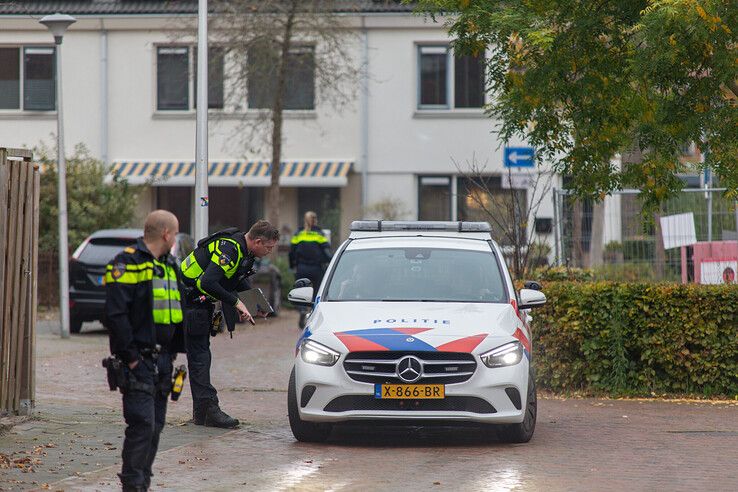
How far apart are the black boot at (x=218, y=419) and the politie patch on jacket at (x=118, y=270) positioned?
4053 millimetres

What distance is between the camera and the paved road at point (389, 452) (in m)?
9.05

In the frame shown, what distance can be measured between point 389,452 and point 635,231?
8471mm

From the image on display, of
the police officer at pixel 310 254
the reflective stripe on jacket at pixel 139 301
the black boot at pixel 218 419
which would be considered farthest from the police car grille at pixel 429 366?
the police officer at pixel 310 254

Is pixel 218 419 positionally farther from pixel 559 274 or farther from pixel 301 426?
pixel 559 274

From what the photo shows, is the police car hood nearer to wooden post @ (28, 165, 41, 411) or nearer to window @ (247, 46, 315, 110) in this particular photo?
wooden post @ (28, 165, 41, 411)

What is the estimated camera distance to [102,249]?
21.9 meters

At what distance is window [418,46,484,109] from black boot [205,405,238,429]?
24.6 meters

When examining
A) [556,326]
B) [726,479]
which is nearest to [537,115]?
[556,326]

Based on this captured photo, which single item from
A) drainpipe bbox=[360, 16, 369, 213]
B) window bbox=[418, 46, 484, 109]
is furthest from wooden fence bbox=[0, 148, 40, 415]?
window bbox=[418, 46, 484, 109]

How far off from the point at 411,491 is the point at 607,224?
34.2 ft

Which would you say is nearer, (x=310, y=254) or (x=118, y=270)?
(x=118, y=270)

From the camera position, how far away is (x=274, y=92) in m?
30.0

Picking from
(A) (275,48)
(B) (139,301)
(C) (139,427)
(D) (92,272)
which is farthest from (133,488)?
→ (A) (275,48)

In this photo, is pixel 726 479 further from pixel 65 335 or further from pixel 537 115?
pixel 65 335
